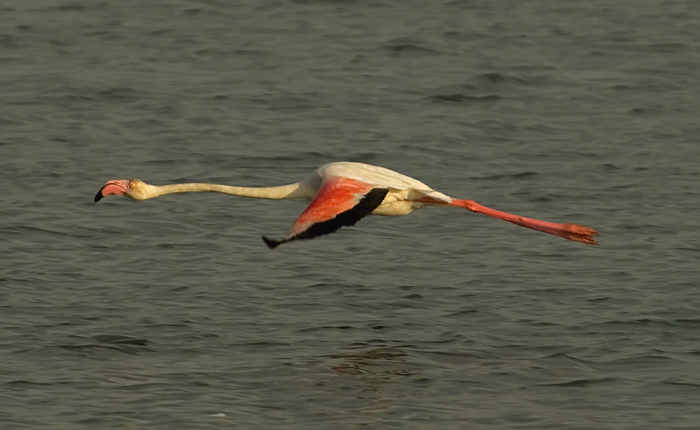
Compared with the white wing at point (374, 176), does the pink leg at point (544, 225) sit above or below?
below

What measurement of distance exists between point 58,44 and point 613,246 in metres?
10.7

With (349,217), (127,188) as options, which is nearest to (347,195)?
(349,217)

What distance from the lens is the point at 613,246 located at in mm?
13922

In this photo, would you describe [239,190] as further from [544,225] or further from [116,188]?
[544,225]

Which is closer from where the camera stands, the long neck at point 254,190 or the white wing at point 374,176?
the white wing at point 374,176

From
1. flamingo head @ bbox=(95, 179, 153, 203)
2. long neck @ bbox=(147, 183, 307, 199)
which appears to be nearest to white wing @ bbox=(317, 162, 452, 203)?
long neck @ bbox=(147, 183, 307, 199)

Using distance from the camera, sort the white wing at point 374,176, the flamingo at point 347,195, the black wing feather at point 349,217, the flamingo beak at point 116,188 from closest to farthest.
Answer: the black wing feather at point 349,217, the flamingo at point 347,195, the white wing at point 374,176, the flamingo beak at point 116,188

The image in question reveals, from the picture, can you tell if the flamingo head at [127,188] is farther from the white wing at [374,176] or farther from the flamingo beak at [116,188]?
the white wing at [374,176]

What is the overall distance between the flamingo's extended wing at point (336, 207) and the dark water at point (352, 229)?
139 cm

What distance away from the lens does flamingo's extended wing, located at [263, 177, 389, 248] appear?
956cm

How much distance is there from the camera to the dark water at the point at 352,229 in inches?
420

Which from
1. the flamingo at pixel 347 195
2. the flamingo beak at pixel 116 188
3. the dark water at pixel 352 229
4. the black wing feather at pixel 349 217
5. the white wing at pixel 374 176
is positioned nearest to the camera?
the black wing feather at pixel 349 217

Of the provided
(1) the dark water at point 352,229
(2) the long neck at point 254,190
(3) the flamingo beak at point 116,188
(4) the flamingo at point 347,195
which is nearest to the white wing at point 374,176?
(4) the flamingo at point 347,195

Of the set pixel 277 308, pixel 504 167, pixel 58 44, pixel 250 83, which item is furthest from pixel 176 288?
pixel 58 44
